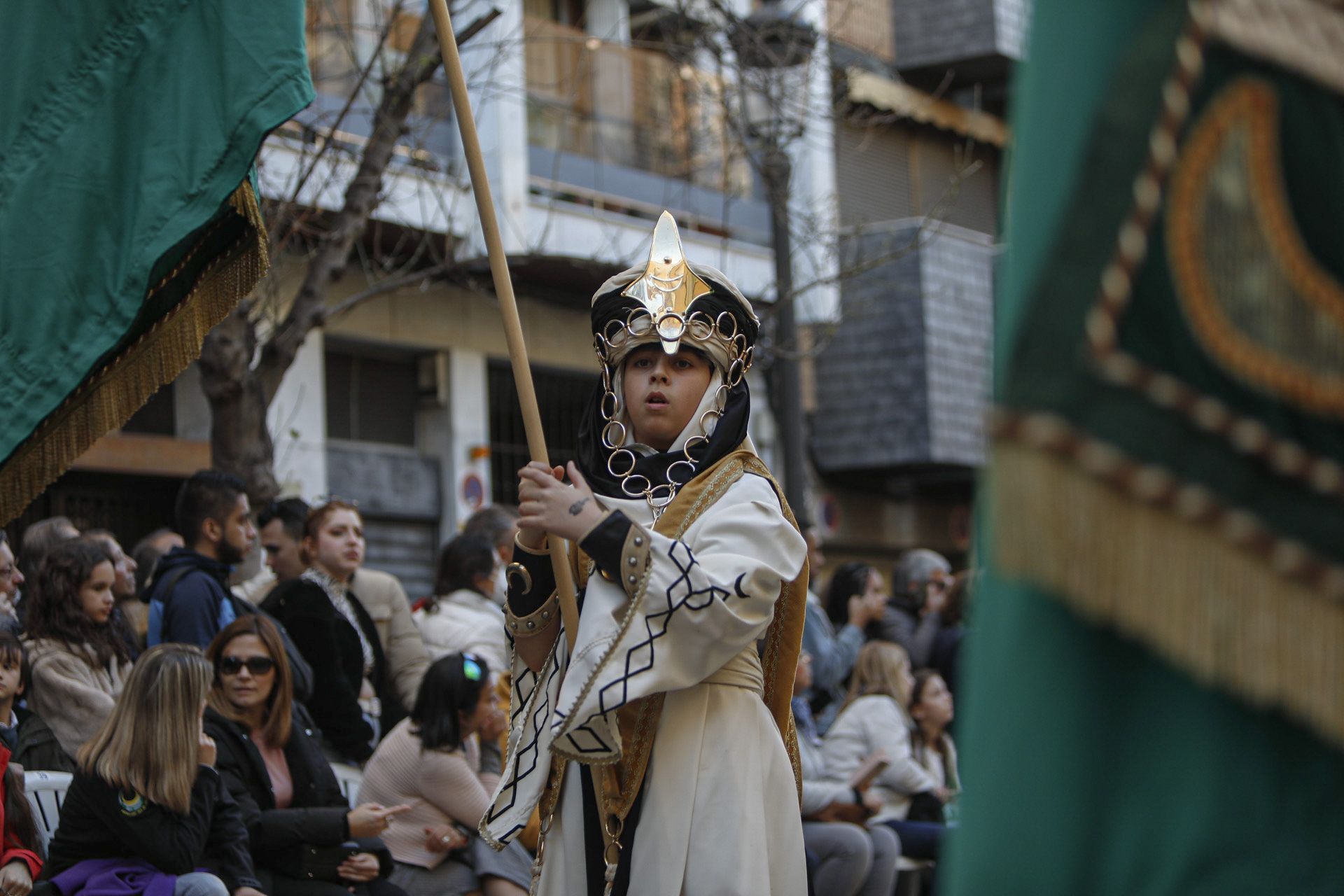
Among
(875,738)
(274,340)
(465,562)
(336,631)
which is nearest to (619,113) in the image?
(274,340)

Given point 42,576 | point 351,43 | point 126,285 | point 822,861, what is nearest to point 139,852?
point 42,576

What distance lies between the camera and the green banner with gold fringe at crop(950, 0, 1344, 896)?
1.37 metres

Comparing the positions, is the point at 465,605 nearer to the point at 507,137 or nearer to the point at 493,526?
the point at 493,526

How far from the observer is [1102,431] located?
53.8 inches

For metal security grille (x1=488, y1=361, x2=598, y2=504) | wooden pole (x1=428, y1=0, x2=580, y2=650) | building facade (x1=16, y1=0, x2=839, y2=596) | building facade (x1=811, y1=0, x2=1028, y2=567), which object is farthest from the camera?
building facade (x1=811, y1=0, x2=1028, y2=567)

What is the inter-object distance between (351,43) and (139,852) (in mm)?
6755

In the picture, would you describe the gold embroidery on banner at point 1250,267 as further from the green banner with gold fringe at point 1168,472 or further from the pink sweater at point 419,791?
the pink sweater at point 419,791

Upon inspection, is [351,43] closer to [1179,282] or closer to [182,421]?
[182,421]

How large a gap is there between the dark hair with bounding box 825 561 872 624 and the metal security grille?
→ 243 inches

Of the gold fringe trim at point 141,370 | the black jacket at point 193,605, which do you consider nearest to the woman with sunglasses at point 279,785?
the black jacket at point 193,605

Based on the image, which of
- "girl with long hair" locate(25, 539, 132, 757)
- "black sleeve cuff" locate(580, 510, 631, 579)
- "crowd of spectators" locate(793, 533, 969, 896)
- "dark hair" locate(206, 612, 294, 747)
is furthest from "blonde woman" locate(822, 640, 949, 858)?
"black sleeve cuff" locate(580, 510, 631, 579)

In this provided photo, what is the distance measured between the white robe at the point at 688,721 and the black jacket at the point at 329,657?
10.1 feet

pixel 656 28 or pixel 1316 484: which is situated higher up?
pixel 656 28

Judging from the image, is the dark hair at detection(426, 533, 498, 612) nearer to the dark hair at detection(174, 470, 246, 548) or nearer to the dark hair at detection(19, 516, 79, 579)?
the dark hair at detection(174, 470, 246, 548)
